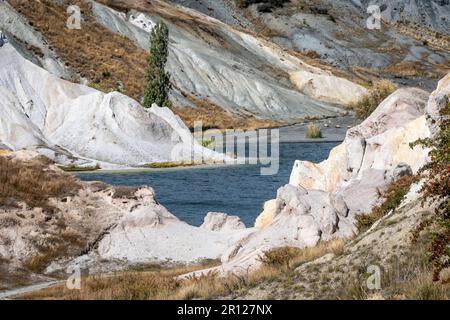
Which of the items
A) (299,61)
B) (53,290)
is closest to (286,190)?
(53,290)

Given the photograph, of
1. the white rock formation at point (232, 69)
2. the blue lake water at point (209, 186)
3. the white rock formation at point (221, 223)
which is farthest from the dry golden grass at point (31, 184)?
the white rock formation at point (232, 69)

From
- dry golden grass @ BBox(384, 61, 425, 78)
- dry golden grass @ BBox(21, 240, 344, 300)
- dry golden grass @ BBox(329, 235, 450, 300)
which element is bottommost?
dry golden grass @ BBox(21, 240, 344, 300)

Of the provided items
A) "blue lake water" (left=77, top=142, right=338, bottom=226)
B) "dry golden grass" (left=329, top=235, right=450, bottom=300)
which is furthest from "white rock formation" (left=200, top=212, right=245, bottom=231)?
"dry golden grass" (left=329, top=235, right=450, bottom=300)

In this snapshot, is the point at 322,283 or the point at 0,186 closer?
the point at 322,283

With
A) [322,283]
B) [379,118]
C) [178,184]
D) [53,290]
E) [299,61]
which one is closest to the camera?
[322,283]

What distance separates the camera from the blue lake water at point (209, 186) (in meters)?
49.6

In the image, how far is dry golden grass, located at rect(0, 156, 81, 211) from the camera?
32188mm

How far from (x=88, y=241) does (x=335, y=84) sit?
117 m

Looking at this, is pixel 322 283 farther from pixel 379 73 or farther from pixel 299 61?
pixel 379 73

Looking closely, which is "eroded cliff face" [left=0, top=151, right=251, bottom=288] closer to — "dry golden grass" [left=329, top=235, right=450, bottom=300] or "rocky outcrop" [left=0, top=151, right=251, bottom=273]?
"rocky outcrop" [left=0, top=151, right=251, bottom=273]

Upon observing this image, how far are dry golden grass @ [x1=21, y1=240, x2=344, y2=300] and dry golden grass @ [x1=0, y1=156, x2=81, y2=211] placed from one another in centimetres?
893

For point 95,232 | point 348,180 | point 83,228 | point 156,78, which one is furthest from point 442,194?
point 156,78

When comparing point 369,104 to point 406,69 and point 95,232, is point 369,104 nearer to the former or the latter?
point 406,69

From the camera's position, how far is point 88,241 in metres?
31.7
